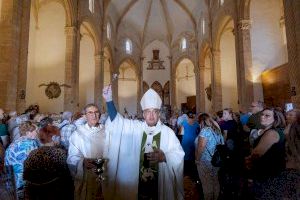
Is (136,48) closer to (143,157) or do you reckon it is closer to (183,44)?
(183,44)

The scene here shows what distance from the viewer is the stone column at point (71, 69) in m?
14.1

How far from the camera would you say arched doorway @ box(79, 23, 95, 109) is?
20.4 metres

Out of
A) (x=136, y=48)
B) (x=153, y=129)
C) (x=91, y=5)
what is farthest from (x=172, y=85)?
(x=153, y=129)

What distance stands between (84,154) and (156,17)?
26.8 metres

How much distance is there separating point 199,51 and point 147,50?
8520 millimetres

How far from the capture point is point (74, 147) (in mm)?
3213

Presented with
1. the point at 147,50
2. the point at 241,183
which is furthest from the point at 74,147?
the point at 147,50

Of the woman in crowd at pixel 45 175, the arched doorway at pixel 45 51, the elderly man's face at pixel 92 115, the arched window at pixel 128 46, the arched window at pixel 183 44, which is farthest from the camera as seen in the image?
the arched window at pixel 128 46

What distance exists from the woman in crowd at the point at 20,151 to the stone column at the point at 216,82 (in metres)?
15.7

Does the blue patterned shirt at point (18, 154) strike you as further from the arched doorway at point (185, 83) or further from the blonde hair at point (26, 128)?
the arched doorway at point (185, 83)

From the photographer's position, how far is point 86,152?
3.30 meters

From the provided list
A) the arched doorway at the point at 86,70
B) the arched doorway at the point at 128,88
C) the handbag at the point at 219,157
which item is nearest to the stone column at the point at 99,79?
the arched doorway at the point at 86,70

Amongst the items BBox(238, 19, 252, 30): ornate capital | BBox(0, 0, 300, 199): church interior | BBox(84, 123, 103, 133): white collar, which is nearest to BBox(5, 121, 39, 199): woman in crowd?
BBox(84, 123, 103, 133): white collar

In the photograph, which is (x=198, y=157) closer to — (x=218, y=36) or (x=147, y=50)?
(x=218, y=36)
